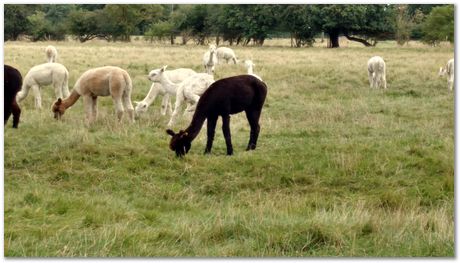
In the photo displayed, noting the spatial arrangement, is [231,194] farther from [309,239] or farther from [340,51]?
[340,51]

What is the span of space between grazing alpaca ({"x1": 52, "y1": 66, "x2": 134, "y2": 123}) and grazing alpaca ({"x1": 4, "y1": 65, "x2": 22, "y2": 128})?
762mm

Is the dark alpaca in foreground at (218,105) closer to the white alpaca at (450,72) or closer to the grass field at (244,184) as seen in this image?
the grass field at (244,184)

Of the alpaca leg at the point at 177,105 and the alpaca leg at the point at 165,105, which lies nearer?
the alpaca leg at the point at 177,105

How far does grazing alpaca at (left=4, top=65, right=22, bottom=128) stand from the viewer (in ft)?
33.7

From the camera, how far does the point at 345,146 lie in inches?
382

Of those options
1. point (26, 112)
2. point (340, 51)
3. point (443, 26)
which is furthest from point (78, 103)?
point (340, 51)

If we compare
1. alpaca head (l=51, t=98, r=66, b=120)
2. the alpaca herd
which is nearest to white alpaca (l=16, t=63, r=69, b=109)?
the alpaca herd

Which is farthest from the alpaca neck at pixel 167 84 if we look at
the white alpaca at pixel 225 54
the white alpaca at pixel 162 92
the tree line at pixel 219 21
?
the white alpaca at pixel 225 54

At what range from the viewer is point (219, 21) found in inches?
709

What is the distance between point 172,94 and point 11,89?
2.96 metres

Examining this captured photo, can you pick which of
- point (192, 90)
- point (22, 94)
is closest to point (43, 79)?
point (22, 94)

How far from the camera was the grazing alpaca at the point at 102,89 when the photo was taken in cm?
1099

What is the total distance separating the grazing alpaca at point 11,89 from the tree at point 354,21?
809cm

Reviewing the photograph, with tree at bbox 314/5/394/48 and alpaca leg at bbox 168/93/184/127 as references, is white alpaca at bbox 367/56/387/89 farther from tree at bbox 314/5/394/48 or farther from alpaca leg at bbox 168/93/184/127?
alpaca leg at bbox 168/93/184/127
